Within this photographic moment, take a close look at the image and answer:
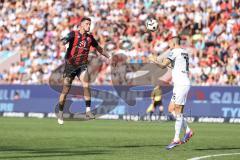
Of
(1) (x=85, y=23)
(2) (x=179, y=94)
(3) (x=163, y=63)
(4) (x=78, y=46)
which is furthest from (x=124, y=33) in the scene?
(3) (x=163, y=63)

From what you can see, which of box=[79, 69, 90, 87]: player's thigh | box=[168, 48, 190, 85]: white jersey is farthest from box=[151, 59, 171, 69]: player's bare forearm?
box=[79, 69, 90, 87]: player's thigh

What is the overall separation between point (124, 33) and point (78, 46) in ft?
54.6

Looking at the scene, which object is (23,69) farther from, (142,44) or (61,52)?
(142,44)

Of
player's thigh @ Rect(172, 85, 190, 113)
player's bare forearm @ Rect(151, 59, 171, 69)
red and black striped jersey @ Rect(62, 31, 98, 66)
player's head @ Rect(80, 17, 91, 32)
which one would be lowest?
player's thigh @ Rect(172, 85, 190, 113)

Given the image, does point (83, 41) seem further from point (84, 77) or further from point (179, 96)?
point (179, 96)

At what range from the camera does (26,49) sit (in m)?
37.9

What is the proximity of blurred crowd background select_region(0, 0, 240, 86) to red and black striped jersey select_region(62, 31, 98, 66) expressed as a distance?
39.0 ft

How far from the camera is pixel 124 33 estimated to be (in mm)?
35312

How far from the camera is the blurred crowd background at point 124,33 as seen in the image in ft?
102

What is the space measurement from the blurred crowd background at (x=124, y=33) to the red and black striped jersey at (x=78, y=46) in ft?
39.0

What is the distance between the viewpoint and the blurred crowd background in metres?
31.1

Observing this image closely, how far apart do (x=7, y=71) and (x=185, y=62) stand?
2291 cm

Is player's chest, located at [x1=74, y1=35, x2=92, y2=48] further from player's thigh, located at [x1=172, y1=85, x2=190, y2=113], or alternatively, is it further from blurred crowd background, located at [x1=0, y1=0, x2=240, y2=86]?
blurred crowd background, located at [x1=0, y1=0, x2=240, y2=86]

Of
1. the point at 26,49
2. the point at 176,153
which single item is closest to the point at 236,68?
the point at 26,49
